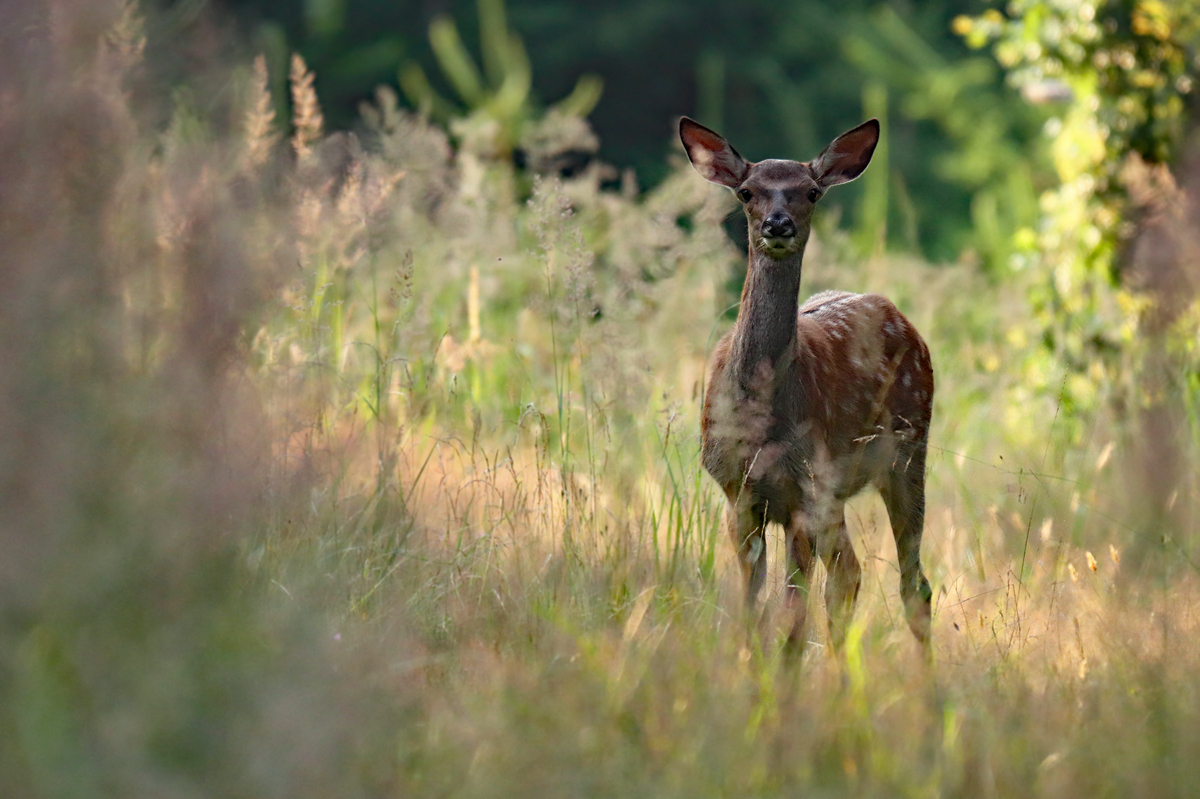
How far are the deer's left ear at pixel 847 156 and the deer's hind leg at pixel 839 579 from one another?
1.26 m

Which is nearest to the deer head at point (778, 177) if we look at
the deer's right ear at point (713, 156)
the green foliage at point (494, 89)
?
the deer's right ear at point (713, 156)

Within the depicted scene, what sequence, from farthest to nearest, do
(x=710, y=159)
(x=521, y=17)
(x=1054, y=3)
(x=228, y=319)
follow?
(x=521, y=17) → (x=1054, y=3) → (x=710, y=159) → (x=228, y=319)

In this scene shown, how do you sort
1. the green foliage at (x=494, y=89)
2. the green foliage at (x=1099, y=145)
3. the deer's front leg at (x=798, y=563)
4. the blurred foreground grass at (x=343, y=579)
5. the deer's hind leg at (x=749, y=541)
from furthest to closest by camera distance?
1. the green foliage at (x=494, y=89)
2. the green foliage at (x=1099, y=145)
3. the deer's hind leg at (x=749, y=541)
4. the deer's front leg at (x=798, y=563)
5. the blurred foreground grass at (x=343, y=579)

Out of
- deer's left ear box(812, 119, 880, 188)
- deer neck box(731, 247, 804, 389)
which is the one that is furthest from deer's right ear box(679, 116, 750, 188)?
deer neck box(731, 247, 804, 389)

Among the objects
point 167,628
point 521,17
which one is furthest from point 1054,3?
point 521,17

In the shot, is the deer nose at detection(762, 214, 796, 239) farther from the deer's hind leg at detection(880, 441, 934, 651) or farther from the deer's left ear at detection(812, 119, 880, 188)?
the deer's hind leg at detection(880, 441, 934, 651)

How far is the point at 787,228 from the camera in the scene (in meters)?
4.33

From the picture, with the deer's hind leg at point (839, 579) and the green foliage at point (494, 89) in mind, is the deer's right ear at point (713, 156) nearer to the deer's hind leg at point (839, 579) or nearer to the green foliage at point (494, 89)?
the deer's hind leg at point (839, 579)

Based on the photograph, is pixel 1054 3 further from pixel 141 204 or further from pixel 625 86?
pixel 625 86

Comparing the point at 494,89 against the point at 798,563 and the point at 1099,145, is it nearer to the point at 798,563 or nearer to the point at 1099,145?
the point at 1099,145

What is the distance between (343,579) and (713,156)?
2.06 meters

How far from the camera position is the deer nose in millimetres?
4305

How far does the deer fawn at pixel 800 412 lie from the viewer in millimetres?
4285

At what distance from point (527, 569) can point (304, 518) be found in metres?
0.68
